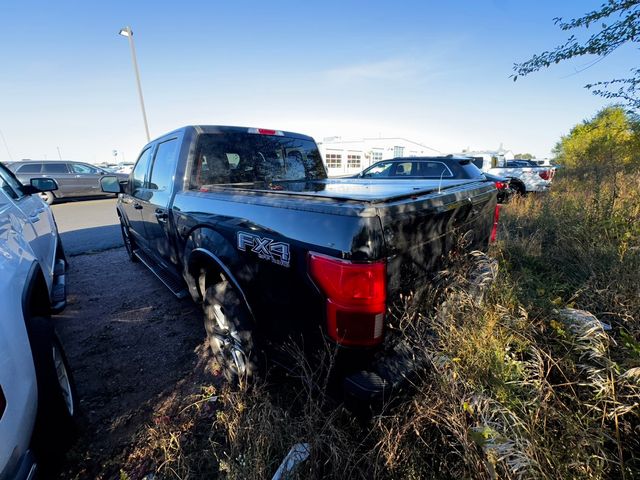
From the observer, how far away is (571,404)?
151 centimetres

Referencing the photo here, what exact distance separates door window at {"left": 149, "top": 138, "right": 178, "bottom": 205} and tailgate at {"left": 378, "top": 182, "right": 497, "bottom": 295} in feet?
7.88

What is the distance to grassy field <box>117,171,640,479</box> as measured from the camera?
50.1 inches

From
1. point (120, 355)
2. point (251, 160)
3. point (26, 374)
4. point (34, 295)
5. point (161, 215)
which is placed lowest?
point (120, 355)

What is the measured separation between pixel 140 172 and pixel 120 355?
2.49 metres

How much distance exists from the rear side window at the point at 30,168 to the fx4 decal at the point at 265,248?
16960 millimetres

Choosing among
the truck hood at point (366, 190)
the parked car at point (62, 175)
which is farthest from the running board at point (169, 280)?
the parked car at point (62, 175)

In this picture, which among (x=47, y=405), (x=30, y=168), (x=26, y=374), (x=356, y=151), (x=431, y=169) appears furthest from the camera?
(x=356, y=151)

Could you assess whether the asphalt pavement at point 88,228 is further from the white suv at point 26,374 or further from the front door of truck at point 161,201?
the white suv at point 26,374

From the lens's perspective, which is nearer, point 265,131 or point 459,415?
point 459,415

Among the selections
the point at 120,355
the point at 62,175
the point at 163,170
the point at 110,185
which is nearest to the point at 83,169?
the point at 62,175

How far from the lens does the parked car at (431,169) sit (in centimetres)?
753

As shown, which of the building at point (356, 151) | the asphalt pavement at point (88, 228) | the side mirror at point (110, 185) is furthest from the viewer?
the building at point (356, 151)

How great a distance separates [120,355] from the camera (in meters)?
2.89

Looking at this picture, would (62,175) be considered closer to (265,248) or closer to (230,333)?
(230,333)
